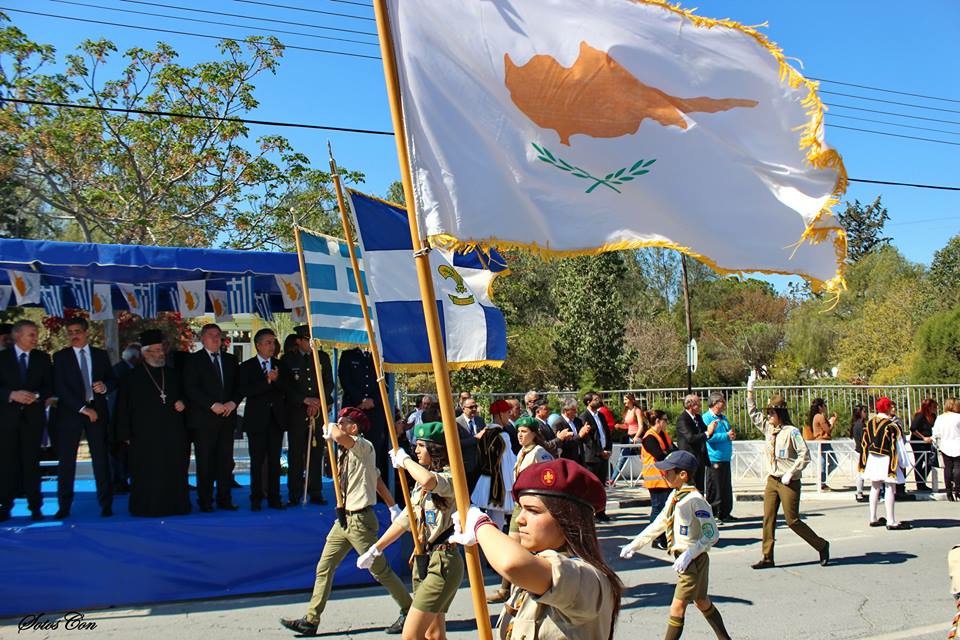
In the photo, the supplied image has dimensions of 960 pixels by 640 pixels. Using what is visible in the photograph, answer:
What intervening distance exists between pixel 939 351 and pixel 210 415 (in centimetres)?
2389

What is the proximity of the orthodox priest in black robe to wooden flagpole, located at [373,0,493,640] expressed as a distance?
5.95m

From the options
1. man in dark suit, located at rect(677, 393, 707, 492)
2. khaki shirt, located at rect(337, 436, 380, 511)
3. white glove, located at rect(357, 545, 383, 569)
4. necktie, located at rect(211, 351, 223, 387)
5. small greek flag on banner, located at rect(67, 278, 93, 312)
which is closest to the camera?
white glove, located at rect(357, 545, 383, 569)

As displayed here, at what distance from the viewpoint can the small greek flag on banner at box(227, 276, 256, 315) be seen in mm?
10547

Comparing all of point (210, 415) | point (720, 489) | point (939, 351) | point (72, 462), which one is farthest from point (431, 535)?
point (939, 351)

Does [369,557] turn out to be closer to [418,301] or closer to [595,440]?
[418,301]

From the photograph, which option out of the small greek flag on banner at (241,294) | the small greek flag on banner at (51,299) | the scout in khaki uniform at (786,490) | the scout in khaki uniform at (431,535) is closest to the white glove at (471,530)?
the scout in khaki uniform at (431,535)

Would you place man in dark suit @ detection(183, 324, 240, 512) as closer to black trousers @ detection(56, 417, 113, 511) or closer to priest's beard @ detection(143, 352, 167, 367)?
priest's beard @ detection(143, 352, 167, 367)

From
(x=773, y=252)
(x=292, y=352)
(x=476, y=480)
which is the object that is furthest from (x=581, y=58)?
(x=292, y=352)

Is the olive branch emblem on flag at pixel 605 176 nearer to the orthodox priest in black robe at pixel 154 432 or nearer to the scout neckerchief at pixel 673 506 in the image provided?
the scout neckerchief at pixel 673 506

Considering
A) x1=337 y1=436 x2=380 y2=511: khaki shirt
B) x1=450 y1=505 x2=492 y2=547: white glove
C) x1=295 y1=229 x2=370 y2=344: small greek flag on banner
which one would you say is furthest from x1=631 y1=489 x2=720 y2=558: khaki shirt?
x1=295 y1=229 x2=370 y2=344: small greek flag on banner

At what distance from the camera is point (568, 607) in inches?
109

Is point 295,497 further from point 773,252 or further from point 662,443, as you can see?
point 773,252

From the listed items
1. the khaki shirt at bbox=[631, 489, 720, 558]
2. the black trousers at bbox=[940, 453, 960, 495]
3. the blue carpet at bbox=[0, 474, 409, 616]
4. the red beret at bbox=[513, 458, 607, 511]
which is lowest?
the black trousers at bbox=[940, 453, 960, 495]

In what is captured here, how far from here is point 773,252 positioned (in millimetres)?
4293
